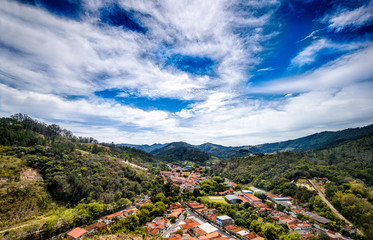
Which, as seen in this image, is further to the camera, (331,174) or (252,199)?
(331,174)

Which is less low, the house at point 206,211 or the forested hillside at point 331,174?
the forested hillside at point 331,174

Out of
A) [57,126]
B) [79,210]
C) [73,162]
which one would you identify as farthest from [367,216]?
[57,126]

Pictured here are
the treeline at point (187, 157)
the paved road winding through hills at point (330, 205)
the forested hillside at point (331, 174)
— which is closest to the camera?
the paved road winding through hills at point (330, 205)

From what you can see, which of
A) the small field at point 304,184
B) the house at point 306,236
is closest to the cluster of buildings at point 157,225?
the house at point 306,236

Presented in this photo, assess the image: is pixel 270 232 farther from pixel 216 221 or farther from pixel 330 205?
pixel 330 205

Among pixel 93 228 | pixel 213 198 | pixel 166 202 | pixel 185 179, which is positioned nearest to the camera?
pixel 93 228

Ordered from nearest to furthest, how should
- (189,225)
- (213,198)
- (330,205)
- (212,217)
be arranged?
(189,225), (212,217), (330,205), (213,198)

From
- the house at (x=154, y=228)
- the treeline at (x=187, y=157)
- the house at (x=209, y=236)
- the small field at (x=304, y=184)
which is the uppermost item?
the treeline at (x=187, y=157)

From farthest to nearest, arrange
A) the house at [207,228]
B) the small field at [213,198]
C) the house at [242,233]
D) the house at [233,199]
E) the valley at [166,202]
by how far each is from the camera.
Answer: the small field at [213,198] → the house at [233,199] → the house at [207,228] → the valley at [166,202] → the house at [242,233]

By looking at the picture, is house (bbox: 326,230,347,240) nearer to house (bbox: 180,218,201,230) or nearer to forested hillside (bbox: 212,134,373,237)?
forested hillside (bbox: 212,134,373,237)

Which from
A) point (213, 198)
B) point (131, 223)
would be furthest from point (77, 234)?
point (213, 198)

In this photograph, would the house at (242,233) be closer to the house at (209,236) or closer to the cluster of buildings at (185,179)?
the house at (209,236)
